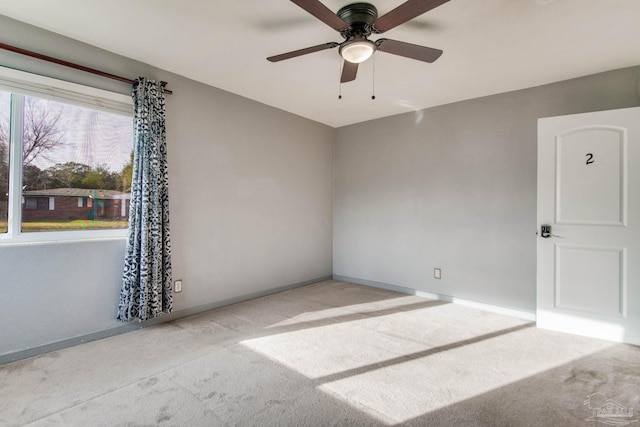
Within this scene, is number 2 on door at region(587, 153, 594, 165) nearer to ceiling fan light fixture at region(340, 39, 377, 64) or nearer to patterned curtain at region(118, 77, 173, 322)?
ceiling fan light fixture at region(340, 39, 377, 64)

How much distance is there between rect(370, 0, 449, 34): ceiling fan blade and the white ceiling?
0.71 ft

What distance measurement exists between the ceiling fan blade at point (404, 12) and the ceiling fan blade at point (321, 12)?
22 cm

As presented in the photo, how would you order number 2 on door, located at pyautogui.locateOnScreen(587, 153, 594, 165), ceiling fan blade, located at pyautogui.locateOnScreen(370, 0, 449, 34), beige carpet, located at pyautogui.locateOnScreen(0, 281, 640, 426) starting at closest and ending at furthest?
ceiling fan blade, located at pyautogui.locateOnScreen(370, 0, 449, 34) → beige carpet, located at pyautogui.locateOnScreen(0, 281, 640, 426) → number 2 on door, located at pyautogui.locateOnScreen(587, 153, 594, 165)

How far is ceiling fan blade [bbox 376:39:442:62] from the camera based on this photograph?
2.09m

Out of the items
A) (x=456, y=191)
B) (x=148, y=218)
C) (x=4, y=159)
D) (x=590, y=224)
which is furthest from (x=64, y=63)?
(x=590, y=224)

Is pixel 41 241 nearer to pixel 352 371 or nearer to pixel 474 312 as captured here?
pixel 352 371

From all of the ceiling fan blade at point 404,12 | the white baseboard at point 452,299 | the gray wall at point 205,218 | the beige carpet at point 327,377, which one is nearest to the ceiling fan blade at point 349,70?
the ceiling fan blade at point 404,12

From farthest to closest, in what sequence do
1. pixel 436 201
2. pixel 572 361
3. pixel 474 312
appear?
pixel 436 201 → pixel 474 312 → pixel 572 361

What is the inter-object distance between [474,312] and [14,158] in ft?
14.8

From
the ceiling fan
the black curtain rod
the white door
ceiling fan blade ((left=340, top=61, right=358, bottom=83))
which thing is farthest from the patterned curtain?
the white door

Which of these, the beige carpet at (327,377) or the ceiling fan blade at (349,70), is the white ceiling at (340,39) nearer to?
the ceiling fan blade at (349,70)

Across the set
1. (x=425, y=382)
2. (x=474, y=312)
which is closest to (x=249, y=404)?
(x=425, y=382)

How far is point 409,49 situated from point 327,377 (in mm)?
2338

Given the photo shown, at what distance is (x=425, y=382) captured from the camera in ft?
7.07
